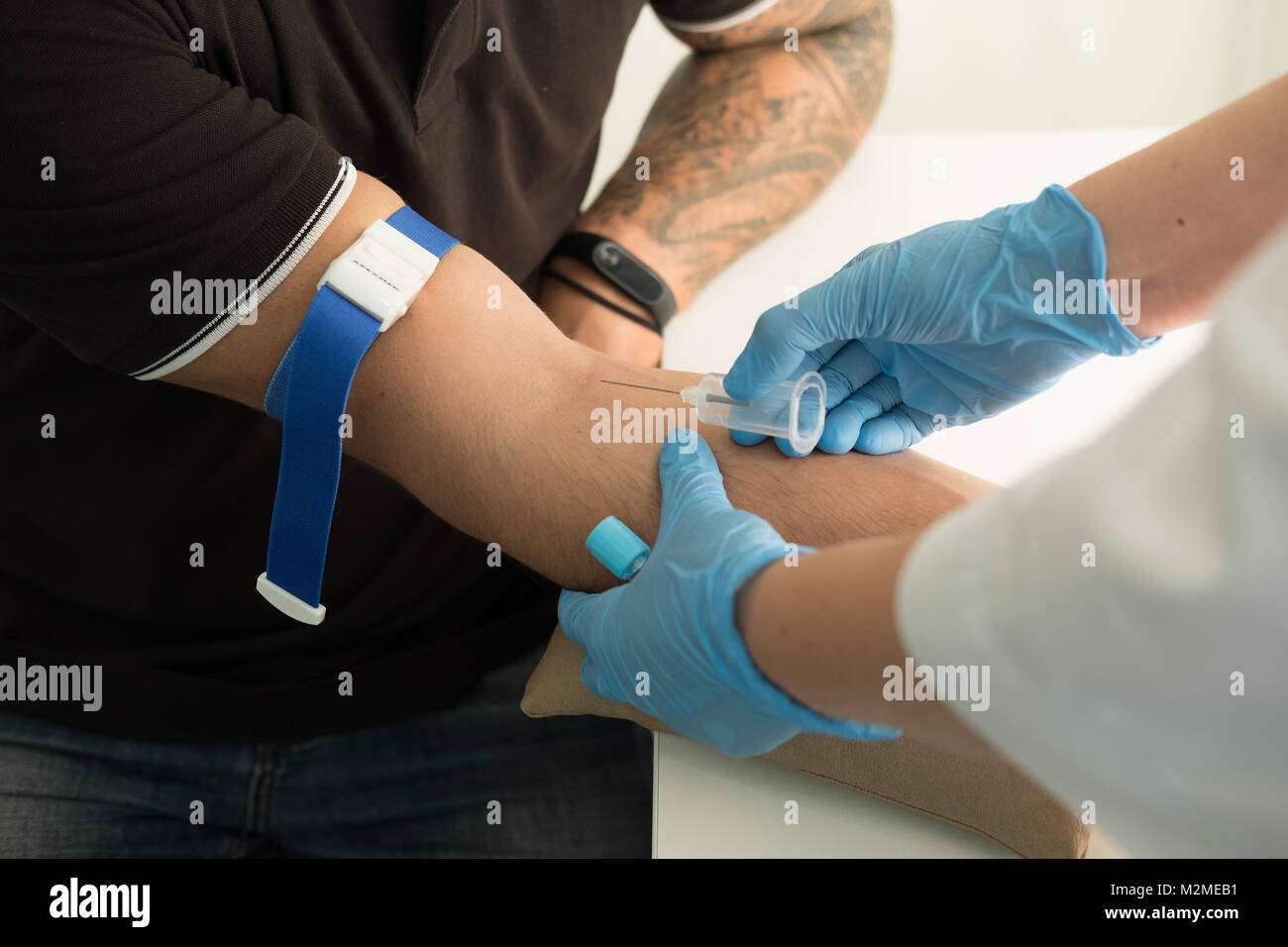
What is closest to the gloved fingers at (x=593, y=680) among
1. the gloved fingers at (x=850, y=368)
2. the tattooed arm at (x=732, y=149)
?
the gloved fingers at (x=850, y=368)

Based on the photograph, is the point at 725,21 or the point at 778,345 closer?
the point at 778,345

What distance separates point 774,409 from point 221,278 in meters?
0.50

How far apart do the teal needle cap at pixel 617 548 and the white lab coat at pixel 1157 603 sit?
0.34 m

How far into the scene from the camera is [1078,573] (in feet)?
1.57

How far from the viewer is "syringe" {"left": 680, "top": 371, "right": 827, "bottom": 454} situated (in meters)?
0.87

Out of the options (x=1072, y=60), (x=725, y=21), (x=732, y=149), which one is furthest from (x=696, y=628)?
(x=1072, y=60)

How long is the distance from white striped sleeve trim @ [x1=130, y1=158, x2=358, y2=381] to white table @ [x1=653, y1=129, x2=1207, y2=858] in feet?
1.65

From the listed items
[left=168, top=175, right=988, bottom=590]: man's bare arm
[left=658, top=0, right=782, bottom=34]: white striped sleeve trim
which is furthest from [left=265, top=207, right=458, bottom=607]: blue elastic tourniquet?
[left=658, top=0, right=782, bottom=34]: white striped sleeve trim

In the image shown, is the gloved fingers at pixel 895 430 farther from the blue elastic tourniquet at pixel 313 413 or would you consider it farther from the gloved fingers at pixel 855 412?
the blue elastic tourniquet at pixel 313 413

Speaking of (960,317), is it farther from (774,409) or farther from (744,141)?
(744,141)

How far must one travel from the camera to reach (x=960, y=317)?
0.87 m
